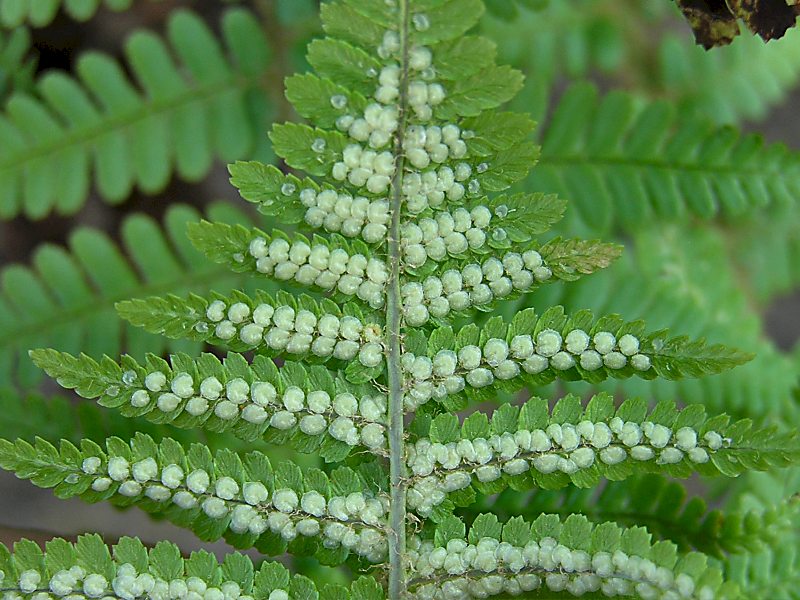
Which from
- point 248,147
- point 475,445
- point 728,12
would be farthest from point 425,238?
point 248,147

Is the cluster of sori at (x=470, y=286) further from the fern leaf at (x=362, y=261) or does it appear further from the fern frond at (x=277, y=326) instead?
the fern frond at (x=277, y=326)

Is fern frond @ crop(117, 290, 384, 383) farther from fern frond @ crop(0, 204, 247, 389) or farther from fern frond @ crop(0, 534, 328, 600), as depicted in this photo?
fern frond @ crop(0, 204, 247, 389)

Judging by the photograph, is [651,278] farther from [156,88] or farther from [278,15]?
[156,88]

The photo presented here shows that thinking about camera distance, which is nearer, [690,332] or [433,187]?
[433,187]

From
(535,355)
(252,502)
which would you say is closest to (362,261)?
(535,355)

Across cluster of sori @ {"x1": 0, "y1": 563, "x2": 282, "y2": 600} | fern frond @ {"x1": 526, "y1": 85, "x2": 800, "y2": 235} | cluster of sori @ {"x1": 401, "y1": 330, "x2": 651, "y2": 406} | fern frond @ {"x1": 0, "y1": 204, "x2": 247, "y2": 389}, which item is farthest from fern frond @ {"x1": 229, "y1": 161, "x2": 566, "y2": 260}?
fern frond @ {"x1": 0, "y1": 204, "x2": 247, "y2": 389}

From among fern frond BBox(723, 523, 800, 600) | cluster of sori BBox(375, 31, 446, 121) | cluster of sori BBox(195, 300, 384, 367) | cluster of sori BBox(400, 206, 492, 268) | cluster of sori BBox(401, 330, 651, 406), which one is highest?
cluster of sori BBox(375, 31, 446, 121)

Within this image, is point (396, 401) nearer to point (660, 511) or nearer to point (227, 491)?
point (227, 491)
